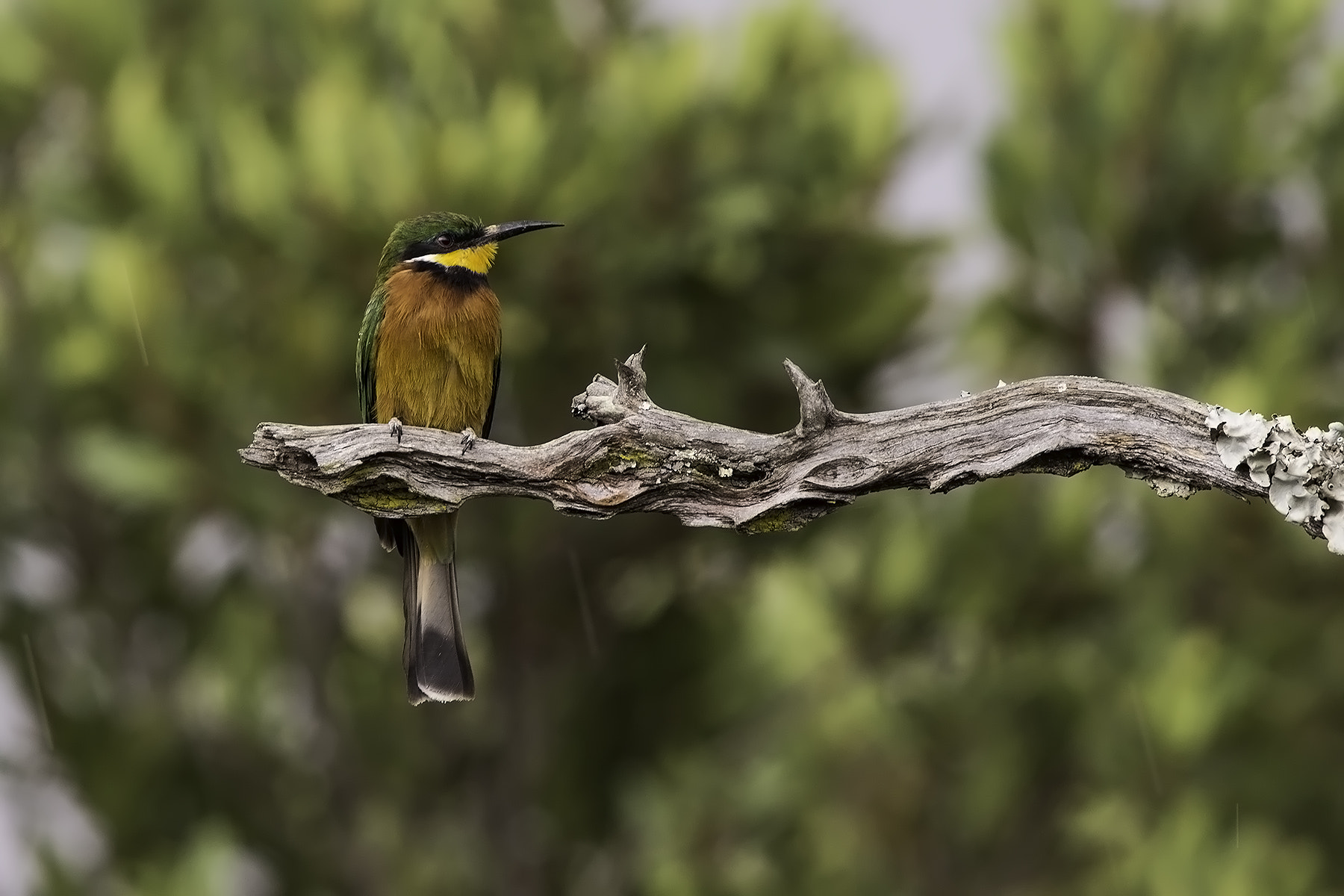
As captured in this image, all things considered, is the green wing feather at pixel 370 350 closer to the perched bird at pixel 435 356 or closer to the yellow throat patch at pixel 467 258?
the perched bird at pixel 435 356

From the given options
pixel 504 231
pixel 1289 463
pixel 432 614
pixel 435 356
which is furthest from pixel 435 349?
pixel 1289 463

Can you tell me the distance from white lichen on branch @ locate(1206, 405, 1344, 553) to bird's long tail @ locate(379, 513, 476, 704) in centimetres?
169

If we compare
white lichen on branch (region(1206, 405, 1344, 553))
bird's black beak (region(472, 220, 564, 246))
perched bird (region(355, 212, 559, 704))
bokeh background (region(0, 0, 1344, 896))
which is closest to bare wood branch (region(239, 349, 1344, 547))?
white lichen on branch (region(1206, 405, 1344, 553))

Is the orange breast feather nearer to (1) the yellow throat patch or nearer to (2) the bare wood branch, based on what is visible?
(1) the yellow throat patch

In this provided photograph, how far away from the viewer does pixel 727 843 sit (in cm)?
875

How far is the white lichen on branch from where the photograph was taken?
236 cm

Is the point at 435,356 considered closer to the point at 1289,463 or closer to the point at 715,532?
the point at 1289,463

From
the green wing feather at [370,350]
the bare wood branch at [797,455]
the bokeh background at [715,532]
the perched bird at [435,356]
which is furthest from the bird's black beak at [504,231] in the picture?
the bokeh background at [715,532]

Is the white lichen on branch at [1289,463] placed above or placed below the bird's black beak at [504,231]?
below

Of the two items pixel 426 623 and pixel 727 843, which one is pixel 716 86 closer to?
pixel 727 843

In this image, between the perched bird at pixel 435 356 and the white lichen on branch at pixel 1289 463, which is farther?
the perched bird at pixel 435 356

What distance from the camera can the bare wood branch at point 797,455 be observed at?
239cm

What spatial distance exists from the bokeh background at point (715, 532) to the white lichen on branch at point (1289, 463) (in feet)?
18.9

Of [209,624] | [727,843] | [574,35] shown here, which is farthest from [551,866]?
[574,35]
